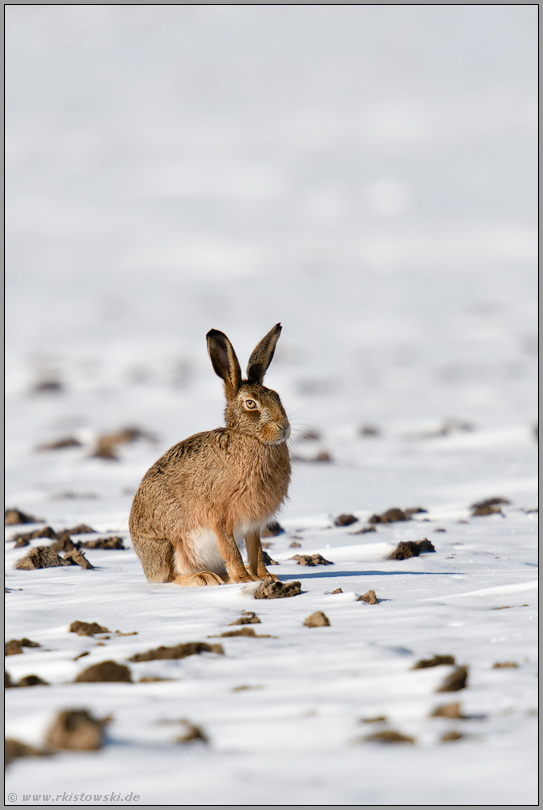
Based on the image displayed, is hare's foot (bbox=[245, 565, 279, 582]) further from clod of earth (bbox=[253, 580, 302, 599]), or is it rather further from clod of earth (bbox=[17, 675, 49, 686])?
clod of earth (bbox=[17, 675, 49, 686])

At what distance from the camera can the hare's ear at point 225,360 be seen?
5770mm

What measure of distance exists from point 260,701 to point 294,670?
1.23 ft

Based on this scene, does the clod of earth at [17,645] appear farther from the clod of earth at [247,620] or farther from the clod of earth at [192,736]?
the clod of earth at [192,736]

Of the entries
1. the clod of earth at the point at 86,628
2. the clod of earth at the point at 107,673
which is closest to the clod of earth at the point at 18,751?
the clod of earth at the point at 107,673

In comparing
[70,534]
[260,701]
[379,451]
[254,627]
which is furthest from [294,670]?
[379,451]

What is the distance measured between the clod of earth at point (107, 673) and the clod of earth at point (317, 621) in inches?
39.6

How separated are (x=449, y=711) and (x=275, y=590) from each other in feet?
7.01

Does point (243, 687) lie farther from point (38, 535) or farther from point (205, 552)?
point (38, 535)

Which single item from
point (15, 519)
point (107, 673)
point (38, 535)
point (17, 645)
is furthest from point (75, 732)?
point (15, 519)

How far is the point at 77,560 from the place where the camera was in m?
6.30

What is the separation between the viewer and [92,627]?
13.4ft

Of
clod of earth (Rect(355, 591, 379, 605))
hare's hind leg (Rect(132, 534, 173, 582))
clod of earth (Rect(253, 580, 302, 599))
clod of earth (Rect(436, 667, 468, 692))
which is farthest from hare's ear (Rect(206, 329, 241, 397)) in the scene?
clod of earth (Rect(436, 667, 468, 692))

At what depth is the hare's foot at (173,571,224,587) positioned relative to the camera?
5586mm

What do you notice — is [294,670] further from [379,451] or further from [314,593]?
[379,451]
